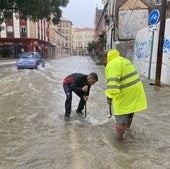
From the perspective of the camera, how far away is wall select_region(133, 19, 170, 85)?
13.6 m

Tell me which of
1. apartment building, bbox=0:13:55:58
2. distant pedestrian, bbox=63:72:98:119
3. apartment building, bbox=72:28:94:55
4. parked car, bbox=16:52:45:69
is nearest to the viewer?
distant pedestrian, bbox=63:72:98:119

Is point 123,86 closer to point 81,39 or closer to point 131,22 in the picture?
point 131,22

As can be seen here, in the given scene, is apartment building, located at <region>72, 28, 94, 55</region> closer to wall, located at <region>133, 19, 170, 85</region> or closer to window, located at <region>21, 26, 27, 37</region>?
window, located at <region>21, 26, 27, 37</region>

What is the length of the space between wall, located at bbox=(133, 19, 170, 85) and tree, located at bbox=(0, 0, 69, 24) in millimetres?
7808

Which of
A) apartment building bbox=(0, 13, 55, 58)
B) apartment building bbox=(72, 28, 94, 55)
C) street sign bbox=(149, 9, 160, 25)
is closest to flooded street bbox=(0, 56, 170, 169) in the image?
street sign bbox=(149, 9, 160, 25)

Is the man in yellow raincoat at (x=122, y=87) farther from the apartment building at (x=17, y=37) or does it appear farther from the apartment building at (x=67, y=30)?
the apartment building at (x=67, y=30)

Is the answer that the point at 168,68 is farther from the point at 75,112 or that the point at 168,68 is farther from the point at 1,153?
the point at 1,153

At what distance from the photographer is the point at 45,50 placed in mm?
70875

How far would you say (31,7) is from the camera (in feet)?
75.4

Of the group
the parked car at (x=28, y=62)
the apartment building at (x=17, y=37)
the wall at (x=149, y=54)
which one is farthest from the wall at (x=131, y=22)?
the apartment building at (x=17, y=37)

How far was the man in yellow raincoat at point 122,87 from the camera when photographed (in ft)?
17.2

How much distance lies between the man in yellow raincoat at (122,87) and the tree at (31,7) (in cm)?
1850

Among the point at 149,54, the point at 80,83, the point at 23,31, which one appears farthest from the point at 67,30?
the point at 80,83

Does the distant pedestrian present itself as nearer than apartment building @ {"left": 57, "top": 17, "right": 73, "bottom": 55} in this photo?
Yes
